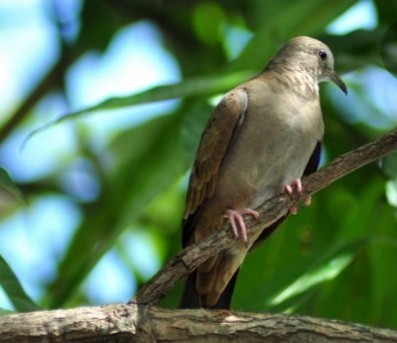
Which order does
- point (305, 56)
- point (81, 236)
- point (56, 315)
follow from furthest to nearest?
point (81, 236) → point (305, 56) → point (56, 315)

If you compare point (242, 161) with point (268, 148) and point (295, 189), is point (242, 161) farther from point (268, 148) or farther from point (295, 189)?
point (295, 189)

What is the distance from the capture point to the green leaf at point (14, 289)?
4.43m


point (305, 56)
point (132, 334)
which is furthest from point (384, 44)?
point (132, 334)

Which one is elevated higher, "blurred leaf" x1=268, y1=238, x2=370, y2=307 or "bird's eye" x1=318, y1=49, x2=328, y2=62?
"bird's eye" x1=318, y1=49, x2=328, y2=62

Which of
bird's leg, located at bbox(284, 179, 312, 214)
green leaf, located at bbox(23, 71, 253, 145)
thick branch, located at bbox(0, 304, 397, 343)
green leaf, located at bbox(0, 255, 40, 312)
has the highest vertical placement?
green leaf, located at bbox(23, 71, 253, 145)

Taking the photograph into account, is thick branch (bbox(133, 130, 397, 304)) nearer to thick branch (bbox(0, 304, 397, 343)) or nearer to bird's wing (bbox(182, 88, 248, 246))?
thick branch (bbox(0, 304, 397, 343))

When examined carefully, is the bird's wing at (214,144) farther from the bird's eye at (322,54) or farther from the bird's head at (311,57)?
the bird's eye at (322,54)

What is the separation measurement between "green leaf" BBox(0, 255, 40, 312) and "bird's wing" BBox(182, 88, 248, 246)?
959mm

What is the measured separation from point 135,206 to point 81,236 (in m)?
1.24

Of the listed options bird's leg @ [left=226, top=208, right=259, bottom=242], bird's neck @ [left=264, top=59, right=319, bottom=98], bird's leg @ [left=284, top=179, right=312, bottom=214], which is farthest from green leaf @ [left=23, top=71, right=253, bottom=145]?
bird's leg @ [left=284, top=179, right=312, bottom=214]

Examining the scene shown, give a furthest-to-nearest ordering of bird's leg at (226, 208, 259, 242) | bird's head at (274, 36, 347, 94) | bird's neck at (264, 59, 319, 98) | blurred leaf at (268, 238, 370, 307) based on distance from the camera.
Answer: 1. bird's head at (274, 36, 347, 94)
2. bird's neck at (264, 59, 319, 98)
3. blurred leaf at (268, 238, 370, 307)
4. bird's leg at (226, 208, 259, 242)

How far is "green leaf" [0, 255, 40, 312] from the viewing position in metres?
4.43

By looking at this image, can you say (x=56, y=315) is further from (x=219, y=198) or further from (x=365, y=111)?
(x=365, y=111)

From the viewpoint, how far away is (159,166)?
6.31 metres
